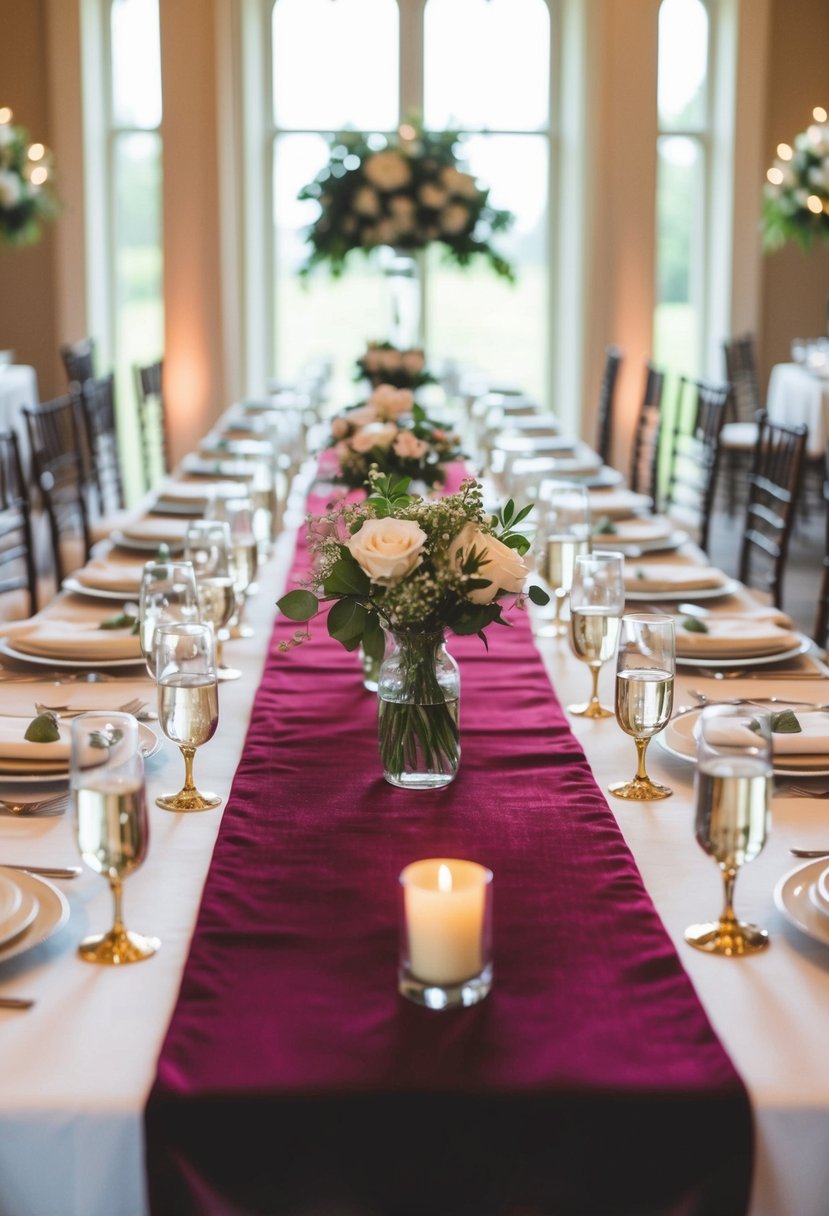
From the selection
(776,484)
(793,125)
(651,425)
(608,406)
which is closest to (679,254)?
(793,125)

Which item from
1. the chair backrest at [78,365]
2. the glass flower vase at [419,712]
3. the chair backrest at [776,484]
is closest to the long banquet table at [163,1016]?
the glass flower vase at [419,712]

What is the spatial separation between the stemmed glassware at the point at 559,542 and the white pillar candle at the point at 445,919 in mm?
1414

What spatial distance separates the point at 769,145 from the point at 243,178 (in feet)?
10.6

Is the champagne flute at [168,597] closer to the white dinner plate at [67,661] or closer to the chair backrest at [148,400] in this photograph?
Result: the white dinner plate at [67,661]

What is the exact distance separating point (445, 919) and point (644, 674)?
624 mm

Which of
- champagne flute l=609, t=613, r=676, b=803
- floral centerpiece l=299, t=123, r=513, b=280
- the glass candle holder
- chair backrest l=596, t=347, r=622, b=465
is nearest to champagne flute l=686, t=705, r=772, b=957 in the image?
the glass candle holder

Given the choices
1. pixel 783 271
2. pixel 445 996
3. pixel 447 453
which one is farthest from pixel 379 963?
pixel 783 271

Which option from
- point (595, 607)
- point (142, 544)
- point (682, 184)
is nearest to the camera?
point (595, 607)

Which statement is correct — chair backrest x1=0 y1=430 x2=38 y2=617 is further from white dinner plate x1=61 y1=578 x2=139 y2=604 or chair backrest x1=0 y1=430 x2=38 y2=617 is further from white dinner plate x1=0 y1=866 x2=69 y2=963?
white dinner plate x1=0 y1=866 x2=69 y2=963

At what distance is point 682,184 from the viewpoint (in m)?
9.36

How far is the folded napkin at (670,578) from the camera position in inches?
121

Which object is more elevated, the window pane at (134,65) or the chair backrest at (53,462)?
the window pane at (134,65)

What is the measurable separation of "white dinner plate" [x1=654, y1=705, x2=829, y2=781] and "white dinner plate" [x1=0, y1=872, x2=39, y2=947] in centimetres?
84

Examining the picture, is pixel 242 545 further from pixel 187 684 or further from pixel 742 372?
pixel 742 372
